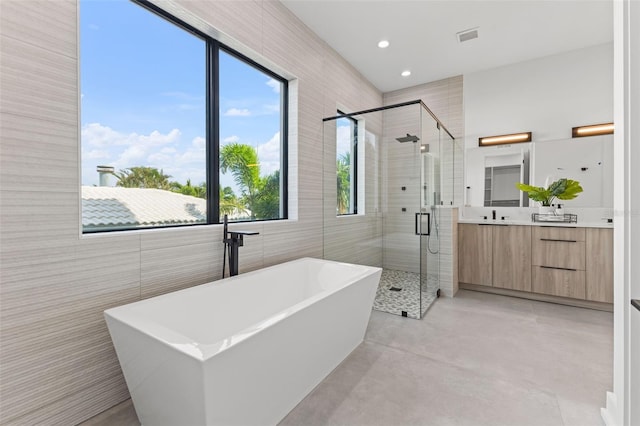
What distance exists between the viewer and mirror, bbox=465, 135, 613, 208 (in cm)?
341

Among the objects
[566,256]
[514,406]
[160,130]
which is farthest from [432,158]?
[160,130]

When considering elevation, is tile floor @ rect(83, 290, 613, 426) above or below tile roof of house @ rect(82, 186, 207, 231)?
below

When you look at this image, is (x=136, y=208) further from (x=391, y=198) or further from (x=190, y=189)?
(x=391, y=198)

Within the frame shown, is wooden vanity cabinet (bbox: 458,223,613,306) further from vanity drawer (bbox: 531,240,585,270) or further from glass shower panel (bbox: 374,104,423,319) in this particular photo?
glass shower panel (bbox: 374,104,423,319)

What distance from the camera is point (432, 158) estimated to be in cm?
326

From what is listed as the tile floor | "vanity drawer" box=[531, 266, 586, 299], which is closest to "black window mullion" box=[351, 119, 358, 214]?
the tile floor

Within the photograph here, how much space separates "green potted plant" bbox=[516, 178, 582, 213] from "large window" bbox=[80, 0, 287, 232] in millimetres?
3183

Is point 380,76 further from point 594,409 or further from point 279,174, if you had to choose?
point 594,409

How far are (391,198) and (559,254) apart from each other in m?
1.95

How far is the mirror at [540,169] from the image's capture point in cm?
341

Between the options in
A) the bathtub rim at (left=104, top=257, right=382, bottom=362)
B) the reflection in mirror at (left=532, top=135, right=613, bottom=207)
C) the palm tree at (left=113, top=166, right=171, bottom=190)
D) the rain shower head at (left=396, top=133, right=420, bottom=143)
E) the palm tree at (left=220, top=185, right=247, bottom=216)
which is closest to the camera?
the bathtub rim at (left=104, top=257, right=382, bottom=362)

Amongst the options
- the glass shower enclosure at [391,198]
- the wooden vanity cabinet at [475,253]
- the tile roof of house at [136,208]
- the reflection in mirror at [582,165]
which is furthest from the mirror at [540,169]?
the tile roof of house at [136,208]

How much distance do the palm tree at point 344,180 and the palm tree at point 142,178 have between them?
1.90 m

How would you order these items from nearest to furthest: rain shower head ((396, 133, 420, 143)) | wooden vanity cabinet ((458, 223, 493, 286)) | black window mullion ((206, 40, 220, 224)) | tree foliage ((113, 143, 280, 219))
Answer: tree foliage ((113, 143, 280, 219)), black window mullion ((206, 40, 220, 224)), rain shower head ((396, 133, 420, 143)), wooden vanity cabinet ((458, 223, 493, 286))
